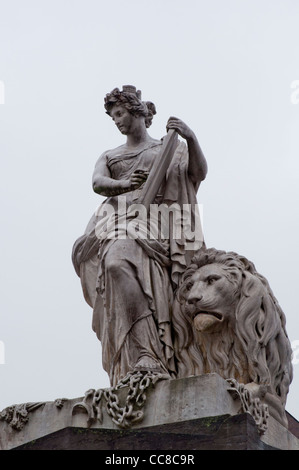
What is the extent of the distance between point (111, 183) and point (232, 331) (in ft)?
7.31

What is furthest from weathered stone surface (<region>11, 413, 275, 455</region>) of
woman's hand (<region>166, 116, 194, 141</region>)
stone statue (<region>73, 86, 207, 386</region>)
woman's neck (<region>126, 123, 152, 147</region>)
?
woman's neck (<region>126, 123, 152, 147</region>)

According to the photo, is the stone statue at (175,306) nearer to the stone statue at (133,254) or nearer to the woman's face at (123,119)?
the stone statue at (133,254)

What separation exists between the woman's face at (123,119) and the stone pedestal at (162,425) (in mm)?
3455

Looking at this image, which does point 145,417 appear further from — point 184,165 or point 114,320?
point 184,165

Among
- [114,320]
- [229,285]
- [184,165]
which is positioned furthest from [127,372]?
[184,165]

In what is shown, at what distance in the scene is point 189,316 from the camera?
37.9 ft

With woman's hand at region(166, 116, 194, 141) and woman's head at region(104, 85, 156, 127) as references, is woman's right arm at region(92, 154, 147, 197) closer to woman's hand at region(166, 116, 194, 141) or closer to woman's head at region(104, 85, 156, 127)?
woman's hand at region(166, 116, 194, 141)

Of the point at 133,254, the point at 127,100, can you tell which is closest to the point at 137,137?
the point at 127,100

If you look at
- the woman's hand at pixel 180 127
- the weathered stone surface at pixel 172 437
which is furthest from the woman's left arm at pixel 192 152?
the weathered stone surface at pixel 172 437

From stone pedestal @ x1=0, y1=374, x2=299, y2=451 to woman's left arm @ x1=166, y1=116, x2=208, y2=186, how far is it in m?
2.86

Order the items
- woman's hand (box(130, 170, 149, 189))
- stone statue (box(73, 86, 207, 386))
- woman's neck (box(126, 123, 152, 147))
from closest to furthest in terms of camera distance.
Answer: stone statue (box(73, 86, 207, 386)) < woman's hand (box(130, 170, 149, 189)) < woman's neck (box(126, 123, 152, 147))

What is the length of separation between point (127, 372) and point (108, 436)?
4.76ft

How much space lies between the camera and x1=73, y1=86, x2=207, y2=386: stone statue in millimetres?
11461

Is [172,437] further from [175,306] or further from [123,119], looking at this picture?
[123,119]
